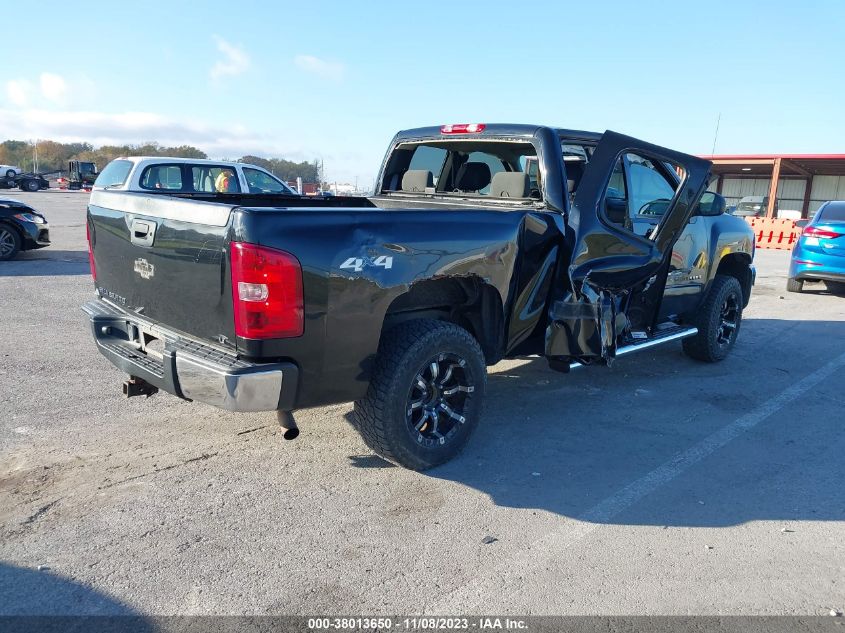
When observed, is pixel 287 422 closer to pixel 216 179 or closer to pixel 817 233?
pixel 216 179

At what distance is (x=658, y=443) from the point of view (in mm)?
4453

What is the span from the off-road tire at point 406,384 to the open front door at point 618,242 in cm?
89

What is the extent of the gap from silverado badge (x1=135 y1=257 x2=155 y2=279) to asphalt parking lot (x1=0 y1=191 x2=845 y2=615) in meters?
1.12

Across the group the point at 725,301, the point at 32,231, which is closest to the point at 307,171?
the point at 32,231

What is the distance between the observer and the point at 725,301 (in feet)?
21.3

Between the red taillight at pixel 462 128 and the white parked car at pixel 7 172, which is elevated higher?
the red taillight at pixel 462 128

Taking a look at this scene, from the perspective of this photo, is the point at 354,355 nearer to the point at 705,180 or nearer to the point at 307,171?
the point at 705,180

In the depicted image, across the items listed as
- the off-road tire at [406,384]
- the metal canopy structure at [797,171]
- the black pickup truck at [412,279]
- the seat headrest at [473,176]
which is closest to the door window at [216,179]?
the black pickup truck at [412,279]

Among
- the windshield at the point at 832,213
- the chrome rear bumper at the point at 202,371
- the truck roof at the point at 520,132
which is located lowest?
the chrome rear bumper at the point at 202,371

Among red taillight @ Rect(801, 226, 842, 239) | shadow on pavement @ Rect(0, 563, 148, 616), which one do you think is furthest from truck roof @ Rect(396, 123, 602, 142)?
red taillight @ Rect(801, 226, 842, 239)

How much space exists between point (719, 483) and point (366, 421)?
2105 mm

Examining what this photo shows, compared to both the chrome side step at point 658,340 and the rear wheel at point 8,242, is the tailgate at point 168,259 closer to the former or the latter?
the chrome side step at point 658,340

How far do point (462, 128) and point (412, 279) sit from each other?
220cm

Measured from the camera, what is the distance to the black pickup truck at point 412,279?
310 cm
